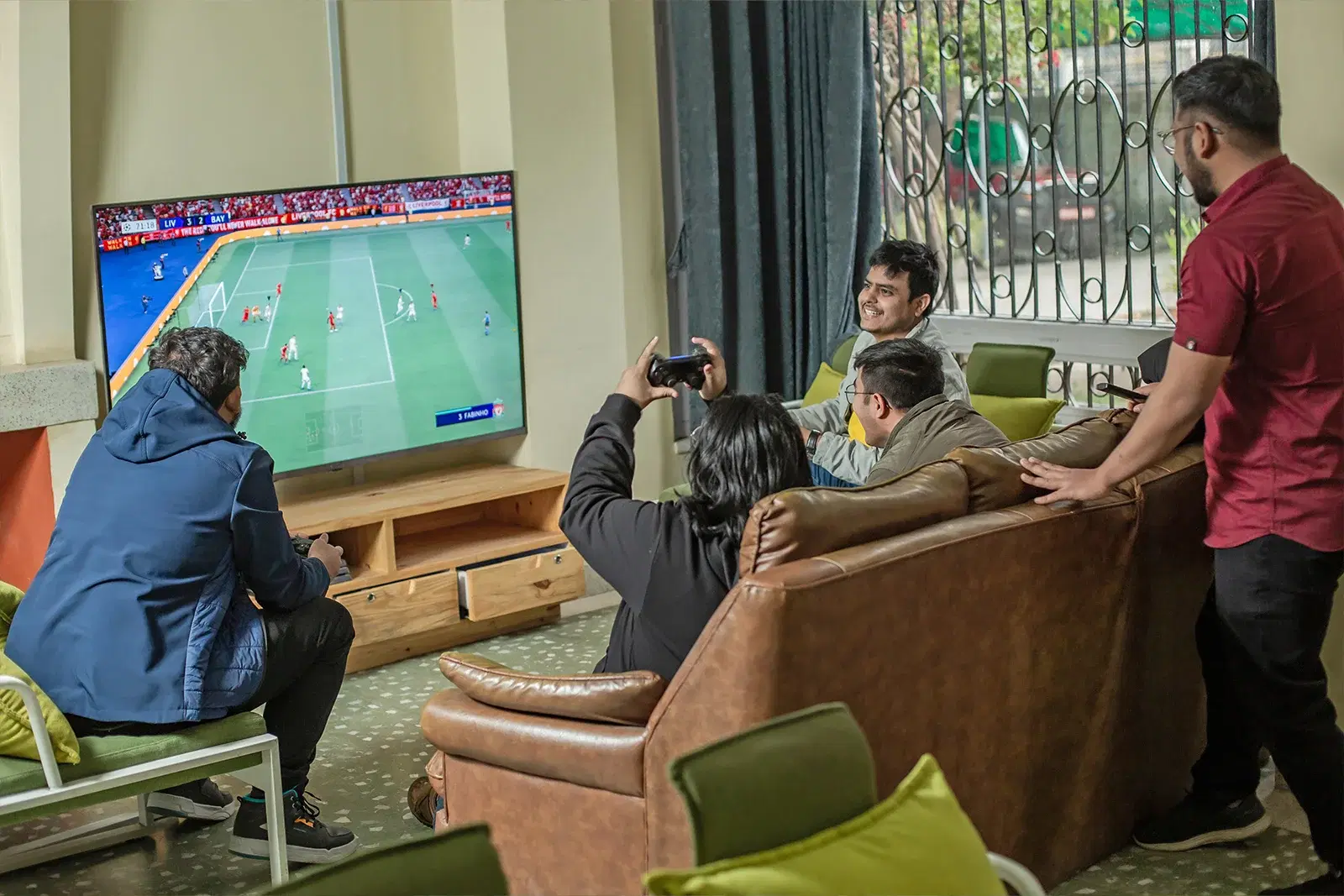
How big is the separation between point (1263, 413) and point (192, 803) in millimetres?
2491

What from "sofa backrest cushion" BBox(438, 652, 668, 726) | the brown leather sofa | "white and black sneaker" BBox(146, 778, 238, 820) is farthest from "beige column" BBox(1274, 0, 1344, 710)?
"white and black sneaker" BBox(146, 778, 238, 820)

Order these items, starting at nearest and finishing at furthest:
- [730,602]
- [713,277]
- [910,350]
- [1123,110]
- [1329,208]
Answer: [730,602], [1329,208], [910,350], [1123,110], [713,277]

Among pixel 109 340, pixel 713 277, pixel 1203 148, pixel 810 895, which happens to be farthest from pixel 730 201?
pixel 810 895

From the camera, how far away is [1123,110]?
5.05m

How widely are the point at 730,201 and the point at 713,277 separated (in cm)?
32

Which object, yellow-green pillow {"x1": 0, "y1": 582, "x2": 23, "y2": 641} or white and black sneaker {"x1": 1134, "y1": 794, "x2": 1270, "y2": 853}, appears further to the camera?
yellow-green pillow {"x1": 0, "y1": 582, "x2": 23, "y2": 641}

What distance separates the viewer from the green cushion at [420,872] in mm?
1470

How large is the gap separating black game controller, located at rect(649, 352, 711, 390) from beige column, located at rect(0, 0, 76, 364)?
6.50 ft

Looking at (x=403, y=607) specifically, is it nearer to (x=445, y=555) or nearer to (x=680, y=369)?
(x=445, y=555)

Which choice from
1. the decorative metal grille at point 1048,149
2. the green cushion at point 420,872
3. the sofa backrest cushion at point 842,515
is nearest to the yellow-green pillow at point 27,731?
the sofa backrest cushion at point 842,515

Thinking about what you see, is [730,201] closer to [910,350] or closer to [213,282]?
[213,282]

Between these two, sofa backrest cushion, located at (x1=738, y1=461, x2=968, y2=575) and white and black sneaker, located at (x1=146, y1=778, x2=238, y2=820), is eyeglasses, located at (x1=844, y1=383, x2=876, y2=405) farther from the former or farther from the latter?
white and black sneaker, located at (x1=146, y1=778, x2=238, y2=820)

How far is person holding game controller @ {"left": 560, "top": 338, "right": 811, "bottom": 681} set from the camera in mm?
2641

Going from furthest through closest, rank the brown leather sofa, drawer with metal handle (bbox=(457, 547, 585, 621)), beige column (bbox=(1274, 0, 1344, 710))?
drawer with metal handle (bbox=(457, 547, 585, 621))
beige column (bbox=(1274, 0, 1344, 710))
the brown leather sofa
